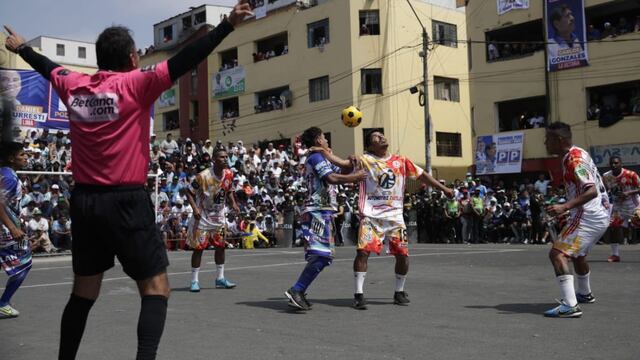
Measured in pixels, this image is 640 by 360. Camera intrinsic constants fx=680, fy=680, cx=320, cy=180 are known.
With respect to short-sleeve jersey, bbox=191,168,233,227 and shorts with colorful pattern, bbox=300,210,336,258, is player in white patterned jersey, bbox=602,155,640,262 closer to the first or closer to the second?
shorts with colorful pattern, bbox=300,210,336,258

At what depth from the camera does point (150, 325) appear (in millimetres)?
3838

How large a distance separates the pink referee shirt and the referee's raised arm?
0.07m

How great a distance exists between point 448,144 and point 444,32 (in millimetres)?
6442

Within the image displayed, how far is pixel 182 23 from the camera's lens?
48500mm

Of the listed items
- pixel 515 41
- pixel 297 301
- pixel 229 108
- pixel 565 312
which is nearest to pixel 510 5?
pixel 515 41

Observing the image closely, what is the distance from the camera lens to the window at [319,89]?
37406mm

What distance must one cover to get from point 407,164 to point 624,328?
3.13 metres

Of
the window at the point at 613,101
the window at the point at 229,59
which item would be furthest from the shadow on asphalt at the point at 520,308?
the window at the point at 229,59

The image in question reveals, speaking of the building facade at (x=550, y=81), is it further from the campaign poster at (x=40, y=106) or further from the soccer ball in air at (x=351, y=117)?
the soccer ball in air at (x=351, y=117)

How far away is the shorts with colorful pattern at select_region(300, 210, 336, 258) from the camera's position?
786cm

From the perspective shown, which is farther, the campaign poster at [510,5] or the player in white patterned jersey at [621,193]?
the campaign poster at [510,5]

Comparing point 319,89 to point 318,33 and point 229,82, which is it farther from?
point 229,82

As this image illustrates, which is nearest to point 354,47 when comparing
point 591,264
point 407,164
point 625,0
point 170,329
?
point 625,0

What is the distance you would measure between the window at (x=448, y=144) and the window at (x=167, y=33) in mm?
22146
